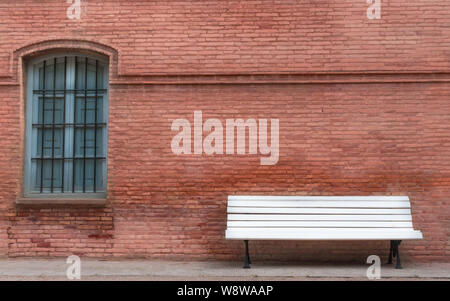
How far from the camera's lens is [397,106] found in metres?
8.09

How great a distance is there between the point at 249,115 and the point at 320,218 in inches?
75.9

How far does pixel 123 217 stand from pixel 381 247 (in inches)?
158

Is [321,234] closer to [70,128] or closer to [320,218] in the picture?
[320,218]

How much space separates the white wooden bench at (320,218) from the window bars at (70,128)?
247 cm

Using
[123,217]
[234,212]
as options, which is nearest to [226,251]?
[234,212]

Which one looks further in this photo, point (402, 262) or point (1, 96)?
point (1, 96)

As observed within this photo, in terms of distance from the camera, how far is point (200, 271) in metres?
7.12

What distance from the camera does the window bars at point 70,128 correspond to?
28.0ft

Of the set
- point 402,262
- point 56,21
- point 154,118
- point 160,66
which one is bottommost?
point 402,262

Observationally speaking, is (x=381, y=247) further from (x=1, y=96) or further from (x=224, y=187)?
(x=1, y=96)

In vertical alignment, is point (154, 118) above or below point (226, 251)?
above

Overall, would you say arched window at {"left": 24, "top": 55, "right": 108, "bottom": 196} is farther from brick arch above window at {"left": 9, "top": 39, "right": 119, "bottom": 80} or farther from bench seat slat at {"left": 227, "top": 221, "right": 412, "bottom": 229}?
bench seat slat at {"left": 227, "top": 221, "right": 412, "bottom": 229}

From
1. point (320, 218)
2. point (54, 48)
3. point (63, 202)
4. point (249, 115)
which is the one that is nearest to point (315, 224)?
point (320, 218)

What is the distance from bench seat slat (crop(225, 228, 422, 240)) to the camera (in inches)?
289
